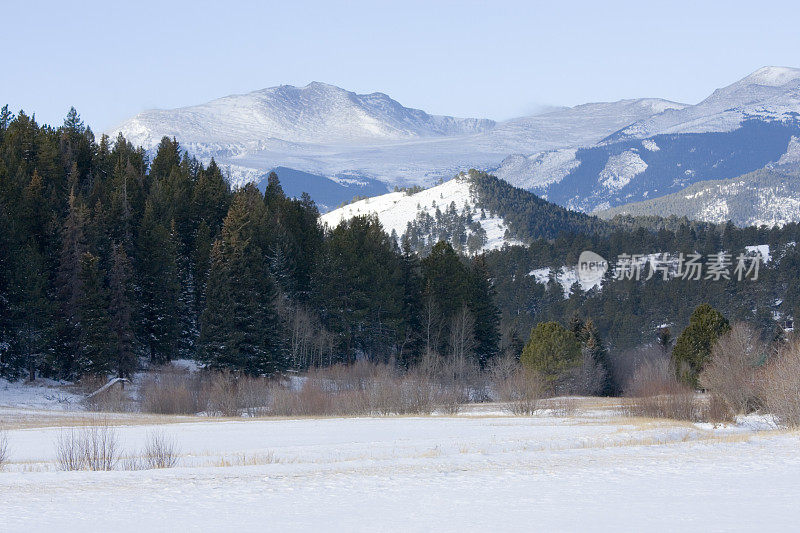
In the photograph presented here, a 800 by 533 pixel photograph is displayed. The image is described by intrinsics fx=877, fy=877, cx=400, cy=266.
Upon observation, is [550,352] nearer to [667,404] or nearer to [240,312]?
[240,312]

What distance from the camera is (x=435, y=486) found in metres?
18.5

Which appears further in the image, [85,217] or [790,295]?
[790,295]

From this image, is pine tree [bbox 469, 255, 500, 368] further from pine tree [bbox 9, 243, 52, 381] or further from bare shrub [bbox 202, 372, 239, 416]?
pine tree [bbox 9, 243, 52, 381]

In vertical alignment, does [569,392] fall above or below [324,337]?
below

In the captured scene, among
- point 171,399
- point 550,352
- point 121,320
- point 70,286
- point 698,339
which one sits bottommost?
point 171,399

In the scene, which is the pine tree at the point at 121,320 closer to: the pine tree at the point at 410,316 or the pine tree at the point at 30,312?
the pine tree at the point at 30,312

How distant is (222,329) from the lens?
6256cm

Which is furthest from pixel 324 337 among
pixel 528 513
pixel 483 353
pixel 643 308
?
→ pixel 643 308

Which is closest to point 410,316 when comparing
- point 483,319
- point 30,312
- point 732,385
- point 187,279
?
point 483,319

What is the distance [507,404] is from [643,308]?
12219cm

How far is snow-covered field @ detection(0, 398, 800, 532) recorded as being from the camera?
14688 mm

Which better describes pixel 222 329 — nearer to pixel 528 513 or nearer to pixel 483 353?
pixel 483 353

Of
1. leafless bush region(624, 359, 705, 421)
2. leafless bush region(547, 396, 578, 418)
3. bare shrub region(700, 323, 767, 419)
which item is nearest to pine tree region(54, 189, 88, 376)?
leafless bush region(547, 396, 578, 418)

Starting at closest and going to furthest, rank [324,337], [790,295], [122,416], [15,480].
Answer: [15,480]
[122,416]
[324,337]
[790,295]
